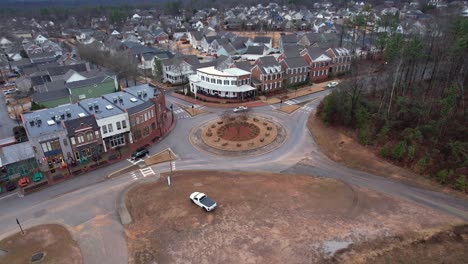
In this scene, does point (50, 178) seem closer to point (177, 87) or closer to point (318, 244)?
point (318, 244)

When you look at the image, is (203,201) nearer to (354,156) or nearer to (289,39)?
(354,156)

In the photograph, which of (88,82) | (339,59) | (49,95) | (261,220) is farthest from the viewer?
(339,59)

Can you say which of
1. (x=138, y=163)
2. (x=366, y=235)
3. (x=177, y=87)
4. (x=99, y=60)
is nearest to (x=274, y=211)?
(x=366, y=235)

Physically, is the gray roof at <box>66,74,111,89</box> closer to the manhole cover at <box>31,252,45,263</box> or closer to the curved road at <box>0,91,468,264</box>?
the curved road at <box>0,91,468,264</box>

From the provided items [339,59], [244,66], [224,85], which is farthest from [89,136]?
[339,59]

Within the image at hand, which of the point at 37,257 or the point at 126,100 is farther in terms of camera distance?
the point at 126,100
